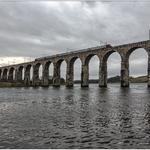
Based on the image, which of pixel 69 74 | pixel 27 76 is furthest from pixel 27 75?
pixel 69 74

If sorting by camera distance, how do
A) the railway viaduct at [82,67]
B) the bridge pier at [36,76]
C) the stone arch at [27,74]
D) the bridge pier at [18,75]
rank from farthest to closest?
the bridge pier at [18,75]
the stone arch at [27,74]
the bridge pier at [36,76]
the railway viaduct at [82,67]

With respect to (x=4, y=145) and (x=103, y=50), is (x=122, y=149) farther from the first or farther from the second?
(x=103, y=50)

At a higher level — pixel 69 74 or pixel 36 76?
pixel 69 74

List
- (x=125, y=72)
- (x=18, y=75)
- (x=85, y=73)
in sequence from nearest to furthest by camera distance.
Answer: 1. (x=125, y=72)
2. (x=85, y=73)
3. (x=18, y=75)

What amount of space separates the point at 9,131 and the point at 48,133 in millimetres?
2413

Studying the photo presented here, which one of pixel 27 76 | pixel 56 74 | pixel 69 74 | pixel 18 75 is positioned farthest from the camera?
pixel 18 75

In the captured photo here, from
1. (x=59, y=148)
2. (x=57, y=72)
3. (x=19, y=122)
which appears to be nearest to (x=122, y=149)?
(x=59, y=148)

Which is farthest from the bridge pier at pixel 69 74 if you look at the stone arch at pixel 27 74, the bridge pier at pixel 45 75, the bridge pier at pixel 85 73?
the stone arch at pixel 27 74

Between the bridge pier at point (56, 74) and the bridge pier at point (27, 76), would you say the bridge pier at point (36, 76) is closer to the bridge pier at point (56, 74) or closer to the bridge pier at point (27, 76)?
the bridge pier at point (27, 76)

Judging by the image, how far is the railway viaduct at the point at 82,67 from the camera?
272 ft

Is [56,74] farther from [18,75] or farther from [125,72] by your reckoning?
[125,72]

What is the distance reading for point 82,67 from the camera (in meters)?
98.9

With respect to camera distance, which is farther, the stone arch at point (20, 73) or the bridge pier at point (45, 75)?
the stone arch at point (20, 73)

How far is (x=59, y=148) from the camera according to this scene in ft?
40.0
